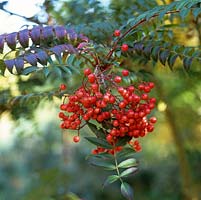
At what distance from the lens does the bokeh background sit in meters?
1.44

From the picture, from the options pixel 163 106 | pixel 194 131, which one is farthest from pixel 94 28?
pixel 194 131

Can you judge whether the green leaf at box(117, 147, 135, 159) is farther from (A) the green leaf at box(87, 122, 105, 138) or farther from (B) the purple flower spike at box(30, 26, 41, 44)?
(B) the purple flower spike at box(30, 26, 41, 44)

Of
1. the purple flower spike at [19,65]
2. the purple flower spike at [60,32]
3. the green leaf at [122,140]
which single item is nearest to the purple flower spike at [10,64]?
the purple flower spike at [19,65]

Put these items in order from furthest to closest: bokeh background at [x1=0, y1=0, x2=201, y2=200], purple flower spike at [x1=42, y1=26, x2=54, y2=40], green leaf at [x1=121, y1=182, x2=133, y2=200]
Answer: bokeh background at [x1=0, y1=0, x2=201, y2=200], purple flower spike at [x1=42, y1=26, x2=54, y2=40], green leaf at [x1=121, y1=182, x2=133, y2=200]

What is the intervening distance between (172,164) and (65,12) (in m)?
1.48

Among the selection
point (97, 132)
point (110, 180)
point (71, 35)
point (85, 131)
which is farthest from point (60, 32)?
point (85, 131)

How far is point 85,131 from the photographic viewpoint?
9.14ft

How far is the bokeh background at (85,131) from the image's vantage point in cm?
144

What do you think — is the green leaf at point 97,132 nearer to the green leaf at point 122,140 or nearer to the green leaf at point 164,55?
the green leaf at point 122,140

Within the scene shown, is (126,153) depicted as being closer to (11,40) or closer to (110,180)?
(110,180)

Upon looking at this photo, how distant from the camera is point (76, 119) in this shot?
941 millimetres

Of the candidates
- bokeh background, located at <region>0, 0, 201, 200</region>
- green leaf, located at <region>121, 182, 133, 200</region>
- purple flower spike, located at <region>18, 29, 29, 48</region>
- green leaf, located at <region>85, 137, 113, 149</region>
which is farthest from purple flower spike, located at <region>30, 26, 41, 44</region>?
green leaf, located at <region>121, 182, 133, 200</region>

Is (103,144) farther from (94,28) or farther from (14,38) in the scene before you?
(94,28)

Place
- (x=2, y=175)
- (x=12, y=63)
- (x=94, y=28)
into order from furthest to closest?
(x=2, y=175) → (x=94, y=28) → (x=12, y=63)
